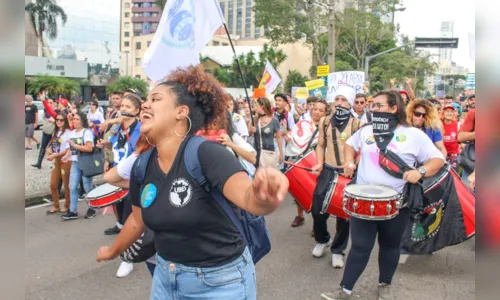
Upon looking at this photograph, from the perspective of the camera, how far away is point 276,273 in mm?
4828

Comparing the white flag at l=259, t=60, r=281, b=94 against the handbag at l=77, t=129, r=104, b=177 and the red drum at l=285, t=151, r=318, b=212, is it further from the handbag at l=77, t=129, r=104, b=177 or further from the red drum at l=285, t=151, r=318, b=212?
the red drum at l=285, t=151, r=318, b=212

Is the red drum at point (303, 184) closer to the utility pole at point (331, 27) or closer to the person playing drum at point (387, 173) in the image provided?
the person playing drum at point (387, 173)

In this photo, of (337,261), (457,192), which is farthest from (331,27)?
(337,261)

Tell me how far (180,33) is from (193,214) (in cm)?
269

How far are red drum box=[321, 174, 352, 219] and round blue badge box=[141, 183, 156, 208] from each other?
2.80m

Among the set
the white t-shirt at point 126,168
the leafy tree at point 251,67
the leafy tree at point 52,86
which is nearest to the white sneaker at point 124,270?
the white t-shirt at point 126,168

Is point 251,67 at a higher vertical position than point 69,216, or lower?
higher

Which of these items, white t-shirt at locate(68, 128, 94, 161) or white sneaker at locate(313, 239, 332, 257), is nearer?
white sneaker at locate(313, 239, 332, 257)

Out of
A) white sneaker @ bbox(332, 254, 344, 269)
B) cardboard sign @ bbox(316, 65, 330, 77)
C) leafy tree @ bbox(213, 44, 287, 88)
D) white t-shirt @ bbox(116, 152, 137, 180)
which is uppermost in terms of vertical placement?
leafy tree @ bbox(213, 44, 287, 88)

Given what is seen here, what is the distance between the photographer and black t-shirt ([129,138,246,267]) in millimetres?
2064

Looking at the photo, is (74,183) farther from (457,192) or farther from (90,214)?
(457,192)

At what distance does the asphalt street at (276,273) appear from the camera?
171 inches

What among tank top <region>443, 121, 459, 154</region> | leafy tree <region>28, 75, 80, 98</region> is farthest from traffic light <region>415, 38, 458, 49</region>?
tank top <region>443, 121, 459, 154</region>

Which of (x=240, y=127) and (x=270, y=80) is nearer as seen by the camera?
(x=240, y=127)
